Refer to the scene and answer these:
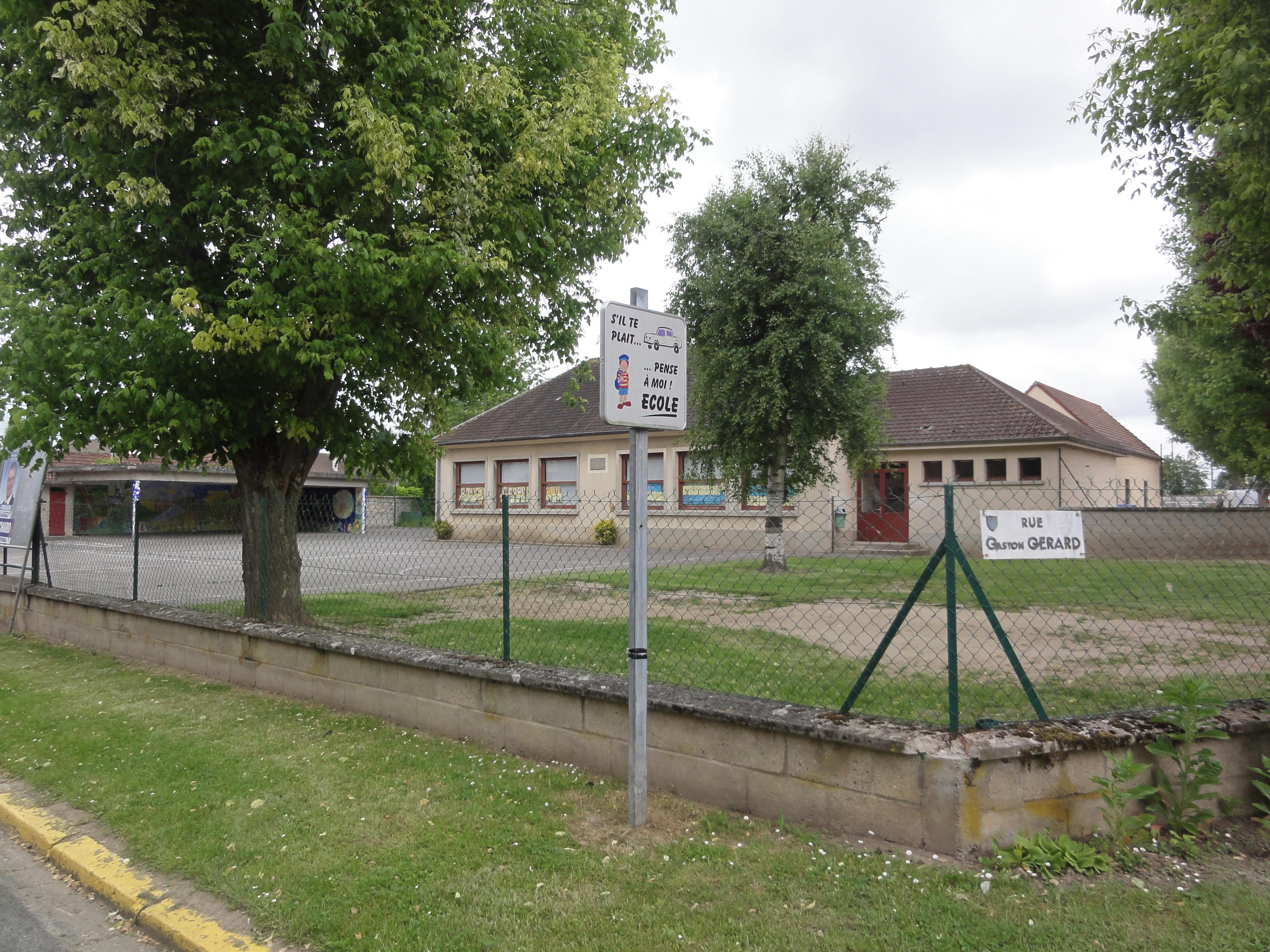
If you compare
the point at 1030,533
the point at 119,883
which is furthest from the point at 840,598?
the point at 119,883

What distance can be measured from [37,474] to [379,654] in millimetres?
7762

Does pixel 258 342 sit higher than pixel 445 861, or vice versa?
pixel 258 342

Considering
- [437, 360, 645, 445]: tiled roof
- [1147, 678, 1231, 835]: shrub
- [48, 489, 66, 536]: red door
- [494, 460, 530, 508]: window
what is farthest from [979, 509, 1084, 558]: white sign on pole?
[494, 460, 530, 508]: window

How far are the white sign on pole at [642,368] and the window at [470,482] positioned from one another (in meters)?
26.6

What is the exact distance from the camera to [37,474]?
35.4 ft

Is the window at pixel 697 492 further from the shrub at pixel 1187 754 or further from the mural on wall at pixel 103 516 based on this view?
the shrub at pixel 1187 754

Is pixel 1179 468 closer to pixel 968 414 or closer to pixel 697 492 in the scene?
pixel 968 414

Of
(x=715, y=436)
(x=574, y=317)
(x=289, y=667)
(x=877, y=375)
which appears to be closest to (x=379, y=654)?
(x=289, y=667)

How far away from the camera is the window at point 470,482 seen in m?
30.9

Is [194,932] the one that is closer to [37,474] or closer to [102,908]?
[102,908]

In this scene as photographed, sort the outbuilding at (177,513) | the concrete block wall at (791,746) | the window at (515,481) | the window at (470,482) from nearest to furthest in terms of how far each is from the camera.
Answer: the concrete block wall at (791,746) → the outbuilding at (177,513) → the window at (515,481) → the window at (470,482)

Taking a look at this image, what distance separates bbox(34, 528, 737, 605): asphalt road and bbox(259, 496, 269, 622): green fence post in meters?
0.70

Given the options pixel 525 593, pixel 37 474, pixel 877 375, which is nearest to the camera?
pixel 525 593

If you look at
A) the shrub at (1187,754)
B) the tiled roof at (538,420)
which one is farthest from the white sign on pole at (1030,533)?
the tiled roof at (538,420)
